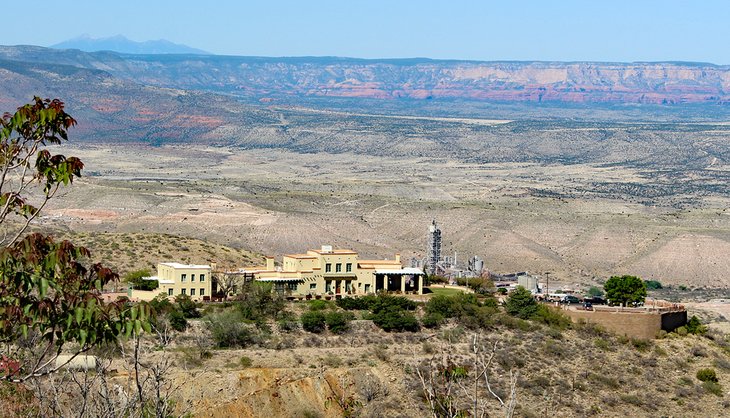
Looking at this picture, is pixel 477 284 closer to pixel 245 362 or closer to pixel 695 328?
pixel 695 328

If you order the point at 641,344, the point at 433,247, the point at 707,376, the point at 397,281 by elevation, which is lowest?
the point at 707,376

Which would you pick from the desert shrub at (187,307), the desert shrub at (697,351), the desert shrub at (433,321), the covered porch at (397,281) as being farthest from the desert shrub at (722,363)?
the desert shrub at (187,307)

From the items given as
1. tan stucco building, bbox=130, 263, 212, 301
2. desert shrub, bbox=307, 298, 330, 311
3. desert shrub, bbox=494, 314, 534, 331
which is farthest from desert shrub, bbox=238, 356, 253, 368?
desert shrub, bbox=494, 314, 534, 331

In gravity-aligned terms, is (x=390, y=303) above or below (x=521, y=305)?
above

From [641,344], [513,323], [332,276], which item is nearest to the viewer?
[513,323]

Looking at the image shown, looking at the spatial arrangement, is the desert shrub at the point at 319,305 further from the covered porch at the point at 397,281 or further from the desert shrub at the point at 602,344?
the desert shrub at the point at 602,344

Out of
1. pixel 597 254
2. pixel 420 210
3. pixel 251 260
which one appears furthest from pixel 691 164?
pixel 251 260

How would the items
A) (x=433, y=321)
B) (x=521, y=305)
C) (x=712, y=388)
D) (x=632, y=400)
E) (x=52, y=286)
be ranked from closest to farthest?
(x=52, y=286), (x=632, y=400), (x=712, y=388), (x=433, y=321), (x=521, y=305)

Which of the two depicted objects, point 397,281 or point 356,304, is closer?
point 356,304

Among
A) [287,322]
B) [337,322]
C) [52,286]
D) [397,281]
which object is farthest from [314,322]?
[52,286]
